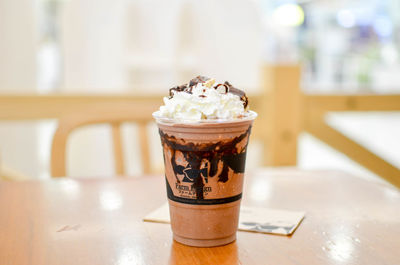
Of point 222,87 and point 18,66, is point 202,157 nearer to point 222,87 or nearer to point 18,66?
point 222,87

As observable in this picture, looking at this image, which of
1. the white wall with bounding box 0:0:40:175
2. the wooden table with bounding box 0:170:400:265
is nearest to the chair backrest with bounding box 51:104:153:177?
the wooden table with bounding box 0:170:400:265

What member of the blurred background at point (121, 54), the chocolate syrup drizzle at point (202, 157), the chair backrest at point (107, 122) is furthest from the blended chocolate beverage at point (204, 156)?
the blurred background at point (121, 54)

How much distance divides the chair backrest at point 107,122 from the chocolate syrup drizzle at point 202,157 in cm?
66

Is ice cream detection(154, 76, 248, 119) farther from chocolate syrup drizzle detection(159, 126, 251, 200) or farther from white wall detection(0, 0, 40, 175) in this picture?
white wall detection(0, 0, 40, 175)

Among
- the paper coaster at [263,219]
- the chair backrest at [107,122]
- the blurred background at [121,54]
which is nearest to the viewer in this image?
the paper coaster at [263,219]

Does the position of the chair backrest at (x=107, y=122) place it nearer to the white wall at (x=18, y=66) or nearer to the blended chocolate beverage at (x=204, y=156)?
the blended chocolate beverage at (x=204, y=156)

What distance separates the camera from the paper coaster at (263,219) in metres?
0.77

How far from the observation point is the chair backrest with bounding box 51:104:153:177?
1271mm

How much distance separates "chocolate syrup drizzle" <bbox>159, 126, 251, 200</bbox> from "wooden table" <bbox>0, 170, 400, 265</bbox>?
3.9 inches

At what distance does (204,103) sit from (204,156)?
7 cm

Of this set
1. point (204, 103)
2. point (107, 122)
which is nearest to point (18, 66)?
point (107, 122)

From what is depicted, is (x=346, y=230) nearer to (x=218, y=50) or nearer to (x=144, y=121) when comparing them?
(x=144, y=121)

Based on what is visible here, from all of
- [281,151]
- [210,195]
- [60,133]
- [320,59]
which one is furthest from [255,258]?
[320,59]

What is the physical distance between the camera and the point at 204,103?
0.65m
